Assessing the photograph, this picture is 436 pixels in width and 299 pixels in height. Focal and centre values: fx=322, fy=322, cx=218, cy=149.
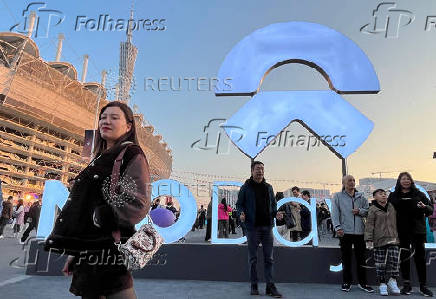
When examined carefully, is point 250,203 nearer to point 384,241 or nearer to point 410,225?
point 384,241

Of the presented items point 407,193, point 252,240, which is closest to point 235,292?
point 252,240

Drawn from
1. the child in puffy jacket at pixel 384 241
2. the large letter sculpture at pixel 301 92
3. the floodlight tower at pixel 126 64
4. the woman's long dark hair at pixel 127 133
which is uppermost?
the floodlight tower at pixel 126 64

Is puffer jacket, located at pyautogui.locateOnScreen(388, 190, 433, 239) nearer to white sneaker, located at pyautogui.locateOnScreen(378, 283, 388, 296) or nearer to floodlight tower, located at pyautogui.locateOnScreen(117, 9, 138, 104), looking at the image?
white sneaker, located at pyautogui.locateOnScreen(378, 283, 388, 296)

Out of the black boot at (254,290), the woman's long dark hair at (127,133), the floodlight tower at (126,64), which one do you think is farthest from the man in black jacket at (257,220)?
the floodlight tower at (126,64)

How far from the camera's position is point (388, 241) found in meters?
4.39

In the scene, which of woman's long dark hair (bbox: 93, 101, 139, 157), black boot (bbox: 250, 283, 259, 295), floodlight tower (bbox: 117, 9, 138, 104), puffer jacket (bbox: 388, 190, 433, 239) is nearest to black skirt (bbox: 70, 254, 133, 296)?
woman's long dark hair (bbox: 93, 101, 139, 157)

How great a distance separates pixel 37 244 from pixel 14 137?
2146 inches

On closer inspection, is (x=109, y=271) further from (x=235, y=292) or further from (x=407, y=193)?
(x=407, y=193)

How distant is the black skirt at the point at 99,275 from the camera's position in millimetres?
1446

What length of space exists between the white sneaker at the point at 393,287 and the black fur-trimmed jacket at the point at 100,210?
13.8ft

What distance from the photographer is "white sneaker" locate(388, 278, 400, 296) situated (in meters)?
4.29

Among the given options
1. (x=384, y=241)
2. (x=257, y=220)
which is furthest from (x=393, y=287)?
(x=257, y=220)

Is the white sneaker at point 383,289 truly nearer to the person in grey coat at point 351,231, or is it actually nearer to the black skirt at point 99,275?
the person in grey coat at point 351,231

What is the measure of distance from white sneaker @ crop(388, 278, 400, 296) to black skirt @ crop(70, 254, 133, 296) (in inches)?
164
